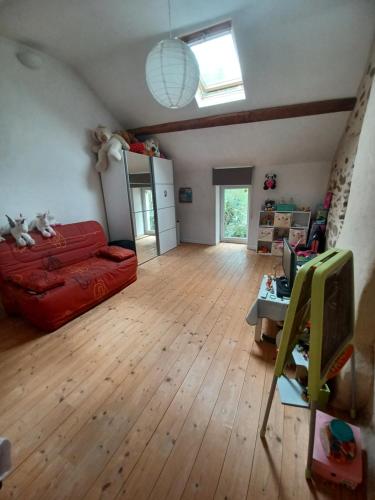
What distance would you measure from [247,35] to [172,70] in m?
1.49

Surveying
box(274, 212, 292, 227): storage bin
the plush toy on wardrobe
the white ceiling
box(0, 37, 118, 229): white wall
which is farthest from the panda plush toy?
box(0, 37, 118, 229): white wall

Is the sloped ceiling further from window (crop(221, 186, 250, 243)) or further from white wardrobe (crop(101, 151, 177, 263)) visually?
window (crop(221, 186, 250, 243))

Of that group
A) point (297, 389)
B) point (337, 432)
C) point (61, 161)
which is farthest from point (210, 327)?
point (61, 161)

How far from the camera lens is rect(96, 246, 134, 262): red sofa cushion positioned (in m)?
3.13

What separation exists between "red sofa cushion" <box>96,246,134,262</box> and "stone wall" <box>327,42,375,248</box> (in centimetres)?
290

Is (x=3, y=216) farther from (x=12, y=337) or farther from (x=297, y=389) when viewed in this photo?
(x=297, y=389)

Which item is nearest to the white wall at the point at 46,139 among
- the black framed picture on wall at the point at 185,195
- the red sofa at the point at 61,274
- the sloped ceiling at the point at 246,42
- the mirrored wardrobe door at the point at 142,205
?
the sloped ceiling at the point at 246,42

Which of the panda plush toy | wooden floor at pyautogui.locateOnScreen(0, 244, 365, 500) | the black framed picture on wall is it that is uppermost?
the panda plush toy

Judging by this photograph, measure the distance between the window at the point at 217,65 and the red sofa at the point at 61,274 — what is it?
2.75 metres

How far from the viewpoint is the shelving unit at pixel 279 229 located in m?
4.09

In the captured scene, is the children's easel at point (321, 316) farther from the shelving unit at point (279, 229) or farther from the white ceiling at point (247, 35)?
the shelving unit at point (279, 229)

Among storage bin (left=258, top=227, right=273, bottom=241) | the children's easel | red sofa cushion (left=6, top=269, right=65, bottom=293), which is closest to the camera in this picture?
the children's easel

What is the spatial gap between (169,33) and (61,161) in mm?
2155

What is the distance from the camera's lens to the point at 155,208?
4168mm
